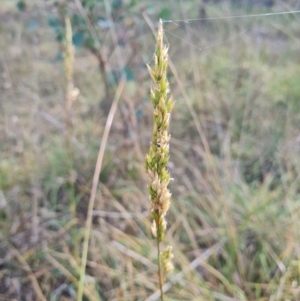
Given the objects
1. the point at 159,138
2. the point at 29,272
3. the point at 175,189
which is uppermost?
the point at 159,138

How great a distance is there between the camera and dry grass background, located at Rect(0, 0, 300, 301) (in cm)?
142

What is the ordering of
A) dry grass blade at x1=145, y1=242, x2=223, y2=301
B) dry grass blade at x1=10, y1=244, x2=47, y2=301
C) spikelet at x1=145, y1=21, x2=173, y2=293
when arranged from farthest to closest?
dry grass blade at x1=10, y1=244, x2=47, y2=301
dry grass blade at x1=145, y1=242, x2=223, y2=301
spikelet at x1=145, y1=21, x2=173, y2=293

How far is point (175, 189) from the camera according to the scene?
1867 millimetres

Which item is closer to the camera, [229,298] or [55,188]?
[229,298]

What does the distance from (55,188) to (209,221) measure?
0.71 meters

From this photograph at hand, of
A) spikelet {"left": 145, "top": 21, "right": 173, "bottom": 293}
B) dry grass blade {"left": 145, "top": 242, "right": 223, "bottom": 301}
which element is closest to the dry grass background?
dry grass blade {"left": 145, "top": 242, "right": 223, "bottom": 301}

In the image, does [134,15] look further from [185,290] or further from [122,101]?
[185,290]

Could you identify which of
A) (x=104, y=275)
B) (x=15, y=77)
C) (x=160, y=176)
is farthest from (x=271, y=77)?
(x=160, y=176)

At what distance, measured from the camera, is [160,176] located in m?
0.68

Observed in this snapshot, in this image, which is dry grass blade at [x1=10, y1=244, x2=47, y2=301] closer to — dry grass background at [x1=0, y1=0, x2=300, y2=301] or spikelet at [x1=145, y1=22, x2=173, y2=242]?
dry grass background at [x1=0, y1=0, x2=300, y2=301]

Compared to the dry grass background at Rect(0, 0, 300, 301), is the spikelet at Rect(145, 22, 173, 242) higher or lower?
higher

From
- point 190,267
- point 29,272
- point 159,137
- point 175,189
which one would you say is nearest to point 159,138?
point 159,137

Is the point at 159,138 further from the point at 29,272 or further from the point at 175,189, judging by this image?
the point at 175,189

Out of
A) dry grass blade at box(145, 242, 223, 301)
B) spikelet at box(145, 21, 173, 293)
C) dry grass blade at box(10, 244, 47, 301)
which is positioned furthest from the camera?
dry grass blade at box(10, 244, 47, 301)
